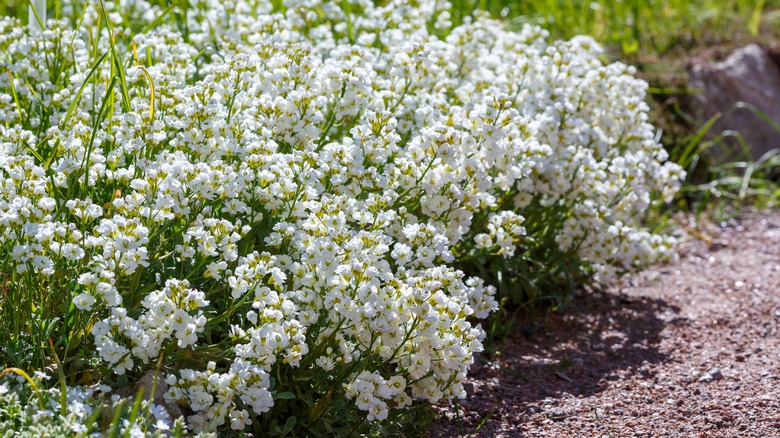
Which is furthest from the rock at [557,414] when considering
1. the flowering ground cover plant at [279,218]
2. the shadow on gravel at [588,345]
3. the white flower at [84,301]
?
the white flower at [84,301]

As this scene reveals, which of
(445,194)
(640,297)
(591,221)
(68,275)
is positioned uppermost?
(68,275)

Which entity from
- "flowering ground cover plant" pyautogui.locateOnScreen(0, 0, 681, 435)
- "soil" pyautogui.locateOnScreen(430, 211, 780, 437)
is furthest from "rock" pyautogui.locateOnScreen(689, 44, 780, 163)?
"flowering ground cover plant" pyautogui.locateOnScreen(0, 0, 681, 435)

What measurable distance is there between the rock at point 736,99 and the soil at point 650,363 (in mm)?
1288

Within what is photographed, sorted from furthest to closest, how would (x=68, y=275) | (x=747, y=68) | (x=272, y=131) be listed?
(x=747, y=68)
(x=272, y=131)
(x=68, y=275)

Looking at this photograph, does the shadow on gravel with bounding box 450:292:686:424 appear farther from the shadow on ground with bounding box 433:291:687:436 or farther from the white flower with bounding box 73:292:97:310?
the white flower with bounding box 73:292:97:310

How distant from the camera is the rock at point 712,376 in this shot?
363cm

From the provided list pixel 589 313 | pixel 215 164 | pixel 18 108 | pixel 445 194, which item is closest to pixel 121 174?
pixel 215 164

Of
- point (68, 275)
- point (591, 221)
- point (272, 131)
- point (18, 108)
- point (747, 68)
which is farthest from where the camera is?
point (747, 68)

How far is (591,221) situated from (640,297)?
2.58 ft

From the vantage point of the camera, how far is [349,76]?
3.31 meters

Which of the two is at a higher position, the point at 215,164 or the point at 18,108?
the point at 18,108

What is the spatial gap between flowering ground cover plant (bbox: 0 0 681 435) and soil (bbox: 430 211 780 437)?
0.28 metres

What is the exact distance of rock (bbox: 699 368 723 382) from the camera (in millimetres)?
3631

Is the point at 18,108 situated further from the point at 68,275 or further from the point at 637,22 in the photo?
the point at 637,22
